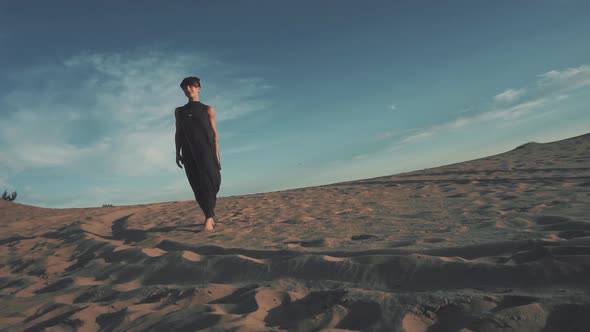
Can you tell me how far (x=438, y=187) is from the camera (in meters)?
7.45

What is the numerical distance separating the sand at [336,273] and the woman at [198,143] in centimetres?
58

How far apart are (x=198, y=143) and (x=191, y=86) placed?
80cm

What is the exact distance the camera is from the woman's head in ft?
16.9

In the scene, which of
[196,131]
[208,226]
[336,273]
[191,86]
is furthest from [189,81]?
[336,273]

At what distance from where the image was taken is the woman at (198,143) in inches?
207

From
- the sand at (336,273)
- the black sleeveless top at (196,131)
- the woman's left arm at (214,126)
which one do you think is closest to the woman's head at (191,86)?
the black sleeveless top at (196,131)

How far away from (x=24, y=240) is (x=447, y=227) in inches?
258

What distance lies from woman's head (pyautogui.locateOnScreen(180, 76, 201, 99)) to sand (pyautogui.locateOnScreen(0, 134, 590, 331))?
1948 mm

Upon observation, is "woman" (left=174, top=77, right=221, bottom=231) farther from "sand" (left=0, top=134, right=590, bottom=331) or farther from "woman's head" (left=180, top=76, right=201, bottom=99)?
"sand" (left=0, top=134, right=590, bottom=331)

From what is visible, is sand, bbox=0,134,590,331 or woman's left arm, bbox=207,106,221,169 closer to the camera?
sand, bbox=0,134,590,331

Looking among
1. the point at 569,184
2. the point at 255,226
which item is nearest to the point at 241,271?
the point at 255,226

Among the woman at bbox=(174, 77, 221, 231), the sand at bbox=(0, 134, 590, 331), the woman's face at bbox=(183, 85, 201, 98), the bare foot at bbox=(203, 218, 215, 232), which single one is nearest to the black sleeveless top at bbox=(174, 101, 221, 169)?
the woman at bbox=(174, 77, 221, 231)

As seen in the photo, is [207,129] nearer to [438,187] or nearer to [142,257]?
[142,257]

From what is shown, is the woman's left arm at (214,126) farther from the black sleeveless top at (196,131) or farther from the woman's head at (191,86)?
the woman's head at (191,86)
